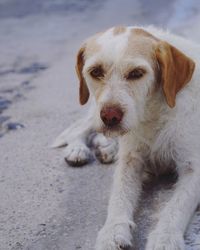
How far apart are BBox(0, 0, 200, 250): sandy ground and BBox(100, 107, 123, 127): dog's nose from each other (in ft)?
2.24

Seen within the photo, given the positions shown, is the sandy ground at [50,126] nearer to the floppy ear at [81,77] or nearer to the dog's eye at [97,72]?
the floppy ear at [81,77]

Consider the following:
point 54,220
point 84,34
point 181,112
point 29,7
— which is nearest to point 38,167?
point 54,220

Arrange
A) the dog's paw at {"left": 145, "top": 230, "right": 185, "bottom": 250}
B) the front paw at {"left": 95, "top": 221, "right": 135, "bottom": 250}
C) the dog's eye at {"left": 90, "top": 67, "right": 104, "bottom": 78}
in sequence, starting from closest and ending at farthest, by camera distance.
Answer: the dog's paw at {"left": 145, "top": 230, "right": 185, "bottom": 250} < the front paw at {"left": 95, "top": 221, "right": 135, "bottom": 250} < the dog's eye at {"left": 90, "top": 67, "right": 104, "bottom": 78}

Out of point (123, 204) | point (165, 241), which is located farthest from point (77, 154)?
point (165, 241)

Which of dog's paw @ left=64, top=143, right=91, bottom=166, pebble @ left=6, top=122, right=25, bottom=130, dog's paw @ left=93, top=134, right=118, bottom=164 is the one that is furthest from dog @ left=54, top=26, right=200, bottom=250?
pebble @ left=6, top=122, right=25, bottom=130

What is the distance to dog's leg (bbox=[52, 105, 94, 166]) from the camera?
5645 mm

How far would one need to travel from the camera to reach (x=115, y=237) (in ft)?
13.2

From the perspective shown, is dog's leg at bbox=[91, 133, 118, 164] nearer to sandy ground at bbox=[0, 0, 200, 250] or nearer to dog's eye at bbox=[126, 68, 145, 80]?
sandy ground at bbox=[0, 0, 200, 250]

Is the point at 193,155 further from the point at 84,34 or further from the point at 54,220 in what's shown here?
the point at 84,34

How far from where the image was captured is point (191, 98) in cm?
467

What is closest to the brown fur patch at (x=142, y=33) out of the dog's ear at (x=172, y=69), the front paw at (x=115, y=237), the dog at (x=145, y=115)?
the dog at (x=145, y=115)

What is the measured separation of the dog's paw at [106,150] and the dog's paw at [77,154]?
0.31 ft

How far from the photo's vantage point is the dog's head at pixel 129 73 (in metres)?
4.30

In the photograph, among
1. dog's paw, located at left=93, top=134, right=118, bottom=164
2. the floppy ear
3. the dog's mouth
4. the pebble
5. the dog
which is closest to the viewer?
the dog
